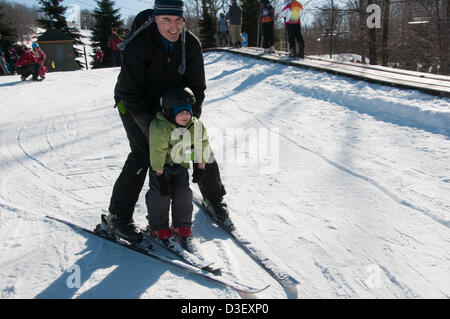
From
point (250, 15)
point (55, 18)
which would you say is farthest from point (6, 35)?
point (250, 15)

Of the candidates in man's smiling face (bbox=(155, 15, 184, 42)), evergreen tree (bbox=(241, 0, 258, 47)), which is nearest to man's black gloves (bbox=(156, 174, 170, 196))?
man's smiling face (bbox=(155, 15, 184, 42))

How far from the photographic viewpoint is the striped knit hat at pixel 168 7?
2100mm

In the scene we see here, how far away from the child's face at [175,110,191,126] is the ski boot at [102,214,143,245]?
0.85m

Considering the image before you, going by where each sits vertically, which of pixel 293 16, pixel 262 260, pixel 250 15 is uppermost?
pixel 250 15

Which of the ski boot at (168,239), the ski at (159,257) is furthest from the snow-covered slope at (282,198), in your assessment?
the ski boot at (168,239)

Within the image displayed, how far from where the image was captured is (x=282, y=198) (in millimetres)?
3160

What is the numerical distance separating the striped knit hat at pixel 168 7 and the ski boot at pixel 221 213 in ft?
4.69

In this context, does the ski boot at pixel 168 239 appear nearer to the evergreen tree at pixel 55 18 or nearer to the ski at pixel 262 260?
the ski at pixel 262 260

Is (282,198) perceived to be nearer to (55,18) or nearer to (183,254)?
(183,254)

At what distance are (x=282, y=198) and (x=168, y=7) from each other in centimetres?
184

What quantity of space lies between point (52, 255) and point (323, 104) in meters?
4.69

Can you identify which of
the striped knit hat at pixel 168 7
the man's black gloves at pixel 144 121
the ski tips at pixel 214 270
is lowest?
the ski tips at pixel 214 270
